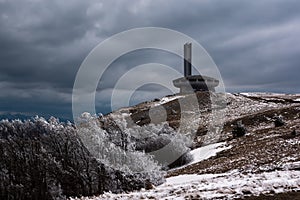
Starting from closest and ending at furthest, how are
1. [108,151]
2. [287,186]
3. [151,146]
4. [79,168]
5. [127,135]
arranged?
[287,186] → [79,168] → [108,151] → [127,135] → [151,146]

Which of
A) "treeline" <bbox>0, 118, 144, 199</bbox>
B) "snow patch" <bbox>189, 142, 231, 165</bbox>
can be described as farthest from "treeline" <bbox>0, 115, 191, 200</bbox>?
"snow patch" <bbox>189, 142, 231, 165</bbox>

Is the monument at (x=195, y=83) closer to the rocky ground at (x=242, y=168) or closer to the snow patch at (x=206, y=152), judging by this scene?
the rocky ground at (x=242, y=168)

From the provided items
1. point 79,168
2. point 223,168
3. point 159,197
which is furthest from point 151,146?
point 159,197

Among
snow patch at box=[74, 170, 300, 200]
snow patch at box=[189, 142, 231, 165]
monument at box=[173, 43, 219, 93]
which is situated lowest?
snow patch at box=[74, 170, 300, 200]

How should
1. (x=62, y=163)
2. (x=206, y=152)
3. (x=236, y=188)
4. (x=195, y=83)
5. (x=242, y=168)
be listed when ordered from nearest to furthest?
(x=236, y=188)
(x=62, y=163)
(x=242, y=168)
(x=206, y=152)
(x=195, y=83)

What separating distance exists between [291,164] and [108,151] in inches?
548

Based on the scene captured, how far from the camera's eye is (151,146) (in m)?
46.3

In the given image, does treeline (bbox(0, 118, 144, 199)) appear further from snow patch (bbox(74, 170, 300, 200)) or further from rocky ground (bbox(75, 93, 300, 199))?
snow patch (bbox(74, 170, 300, 200))

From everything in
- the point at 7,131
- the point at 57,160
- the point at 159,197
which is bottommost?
the point at 159,197

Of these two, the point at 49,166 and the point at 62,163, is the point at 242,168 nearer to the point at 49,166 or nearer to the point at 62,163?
the point at 62,163

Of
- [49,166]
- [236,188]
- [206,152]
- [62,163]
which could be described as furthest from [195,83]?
[236,188]

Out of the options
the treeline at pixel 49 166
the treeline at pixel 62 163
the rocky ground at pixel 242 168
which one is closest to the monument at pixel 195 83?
the rocky ground at pixel 242 168

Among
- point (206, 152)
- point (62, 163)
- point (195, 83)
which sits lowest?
point (62, 163)

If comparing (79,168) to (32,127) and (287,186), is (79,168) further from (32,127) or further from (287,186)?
(287,186)
